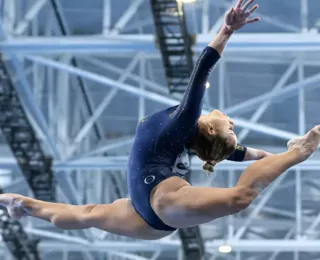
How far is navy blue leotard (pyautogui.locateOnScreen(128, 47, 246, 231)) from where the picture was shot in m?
5.92

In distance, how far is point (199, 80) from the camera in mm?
5789

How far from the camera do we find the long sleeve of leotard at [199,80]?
5.79 m

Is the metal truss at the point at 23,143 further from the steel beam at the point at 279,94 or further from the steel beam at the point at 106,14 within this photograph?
the steel beam at the point at 279,94

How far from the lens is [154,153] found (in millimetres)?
6117

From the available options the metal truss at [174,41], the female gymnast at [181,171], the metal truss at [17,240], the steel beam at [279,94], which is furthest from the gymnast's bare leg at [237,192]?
the metal truss at [17,240]

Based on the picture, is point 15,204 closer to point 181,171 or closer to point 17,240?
point 181,171

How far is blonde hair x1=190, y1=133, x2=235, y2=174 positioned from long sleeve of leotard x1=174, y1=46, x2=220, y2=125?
0.84 feet

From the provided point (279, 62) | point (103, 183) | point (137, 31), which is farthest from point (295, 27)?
point (103, 183)

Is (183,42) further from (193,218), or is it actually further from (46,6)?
(193,218)

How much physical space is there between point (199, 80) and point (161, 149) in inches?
24.9

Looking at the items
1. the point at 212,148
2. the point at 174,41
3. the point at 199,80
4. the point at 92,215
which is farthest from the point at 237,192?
the point at 174,41

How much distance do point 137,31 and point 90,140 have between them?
3664 millimetres

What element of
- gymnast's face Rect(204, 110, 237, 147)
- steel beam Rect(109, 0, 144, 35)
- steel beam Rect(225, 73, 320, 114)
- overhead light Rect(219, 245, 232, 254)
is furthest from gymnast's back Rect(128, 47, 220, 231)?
overhead light Rect(219, 245, 232, 254)

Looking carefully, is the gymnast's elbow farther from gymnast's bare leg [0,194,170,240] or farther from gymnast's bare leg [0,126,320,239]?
Result: gymnast's bare leg [0,194,170,240]
